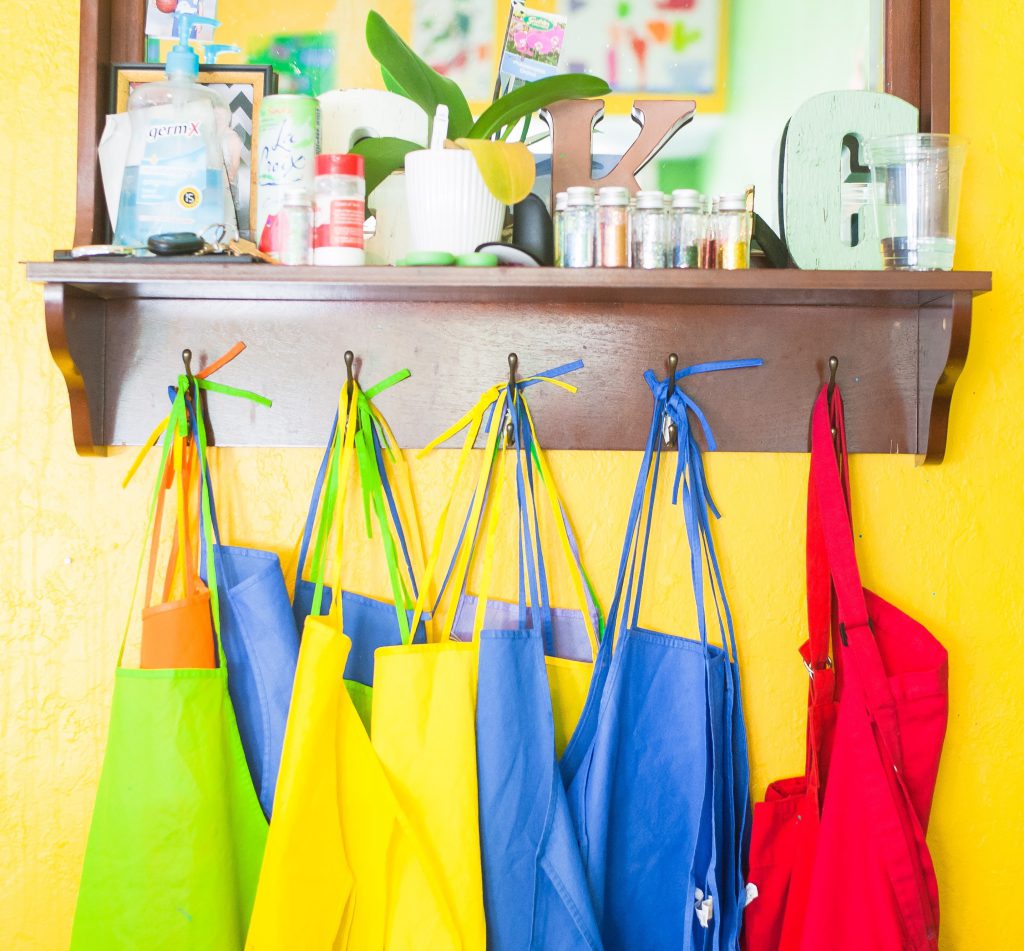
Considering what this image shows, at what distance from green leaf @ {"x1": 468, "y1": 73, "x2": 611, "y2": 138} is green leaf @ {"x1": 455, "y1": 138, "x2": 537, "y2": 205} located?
35 millimetres

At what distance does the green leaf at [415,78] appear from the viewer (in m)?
1.03

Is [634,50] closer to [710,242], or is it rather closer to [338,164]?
[710,242]

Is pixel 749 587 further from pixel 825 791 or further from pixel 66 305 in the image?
pixel 66 305

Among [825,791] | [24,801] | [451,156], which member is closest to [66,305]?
[451,156]

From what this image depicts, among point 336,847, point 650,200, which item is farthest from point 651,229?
point 336,847

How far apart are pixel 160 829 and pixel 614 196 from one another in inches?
28.6

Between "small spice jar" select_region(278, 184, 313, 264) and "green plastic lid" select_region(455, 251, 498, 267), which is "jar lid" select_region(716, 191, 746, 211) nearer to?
"green plastic lid" select_region(455, 251, 498, 267)

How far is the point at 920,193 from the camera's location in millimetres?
985

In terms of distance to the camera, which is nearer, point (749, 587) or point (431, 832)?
point (431, 832)

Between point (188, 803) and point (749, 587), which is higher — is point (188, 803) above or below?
below

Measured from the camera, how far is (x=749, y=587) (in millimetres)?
1147

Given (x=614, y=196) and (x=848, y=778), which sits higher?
(x=614, y=196)

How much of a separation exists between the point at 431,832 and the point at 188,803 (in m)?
0.23

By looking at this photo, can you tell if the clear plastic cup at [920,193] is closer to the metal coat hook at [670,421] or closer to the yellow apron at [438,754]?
the metal coat hook at [670,421]
